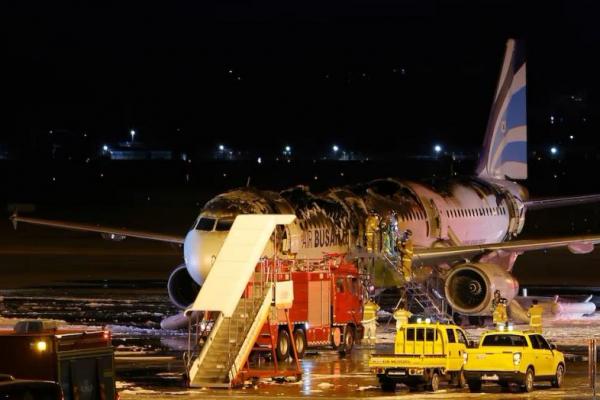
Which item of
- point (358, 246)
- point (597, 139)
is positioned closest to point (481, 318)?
point (358, 246)

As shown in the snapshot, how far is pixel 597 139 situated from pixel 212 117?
51.4 meters

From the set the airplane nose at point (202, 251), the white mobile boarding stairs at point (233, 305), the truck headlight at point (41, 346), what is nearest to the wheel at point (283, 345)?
the white mobile boarding stairs at point (233, 305)

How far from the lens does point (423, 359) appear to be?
91.1 feet

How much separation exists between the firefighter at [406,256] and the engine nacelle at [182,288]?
5862mm

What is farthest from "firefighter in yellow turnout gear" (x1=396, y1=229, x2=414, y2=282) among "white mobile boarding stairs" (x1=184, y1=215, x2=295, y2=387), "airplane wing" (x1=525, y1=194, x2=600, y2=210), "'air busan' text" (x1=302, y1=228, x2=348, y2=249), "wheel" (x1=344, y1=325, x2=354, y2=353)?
"white mobile boarding stairs" (x1=184, y1=215, x2=295, y2=387)

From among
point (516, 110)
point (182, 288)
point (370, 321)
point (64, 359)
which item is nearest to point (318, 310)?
point (370, 321)

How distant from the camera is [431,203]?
45.8 meters

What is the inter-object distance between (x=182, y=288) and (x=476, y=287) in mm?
8366

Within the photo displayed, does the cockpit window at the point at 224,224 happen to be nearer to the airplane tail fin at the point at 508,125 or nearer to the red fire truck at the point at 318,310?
the red fire truck at the point at 318,310

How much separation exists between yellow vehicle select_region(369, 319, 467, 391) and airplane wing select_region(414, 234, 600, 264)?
12.1 m

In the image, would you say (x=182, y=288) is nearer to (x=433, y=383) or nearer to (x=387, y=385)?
(x=387, y=385)

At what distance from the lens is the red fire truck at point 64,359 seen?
19547 millimetres

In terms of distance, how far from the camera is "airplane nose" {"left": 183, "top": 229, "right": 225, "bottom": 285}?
35.4 meters

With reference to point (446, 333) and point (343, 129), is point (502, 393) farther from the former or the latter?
point (343, 129)
